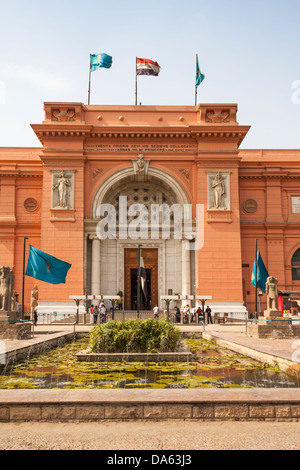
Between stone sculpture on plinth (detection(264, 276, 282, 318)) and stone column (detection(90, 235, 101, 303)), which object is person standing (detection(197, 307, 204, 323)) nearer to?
stone column (detection(90, 235, 101, 303))

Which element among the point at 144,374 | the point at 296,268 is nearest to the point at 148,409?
the point at 144,374

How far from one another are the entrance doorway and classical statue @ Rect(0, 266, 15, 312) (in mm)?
14883

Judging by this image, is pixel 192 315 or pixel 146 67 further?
pixel 146 67

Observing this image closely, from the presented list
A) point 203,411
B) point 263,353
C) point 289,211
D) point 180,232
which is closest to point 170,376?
point 263,353

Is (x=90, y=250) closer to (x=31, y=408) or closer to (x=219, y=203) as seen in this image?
(x=219, y=203)

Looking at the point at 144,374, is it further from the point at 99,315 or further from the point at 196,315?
the point at 196,315

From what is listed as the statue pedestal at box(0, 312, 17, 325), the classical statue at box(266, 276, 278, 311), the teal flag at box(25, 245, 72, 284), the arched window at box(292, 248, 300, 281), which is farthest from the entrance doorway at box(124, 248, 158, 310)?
the statue pedestal at box(0, 312, 17, 325)

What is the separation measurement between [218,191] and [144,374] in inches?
851

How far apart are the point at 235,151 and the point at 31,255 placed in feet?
52.7

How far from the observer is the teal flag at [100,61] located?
32.8 m

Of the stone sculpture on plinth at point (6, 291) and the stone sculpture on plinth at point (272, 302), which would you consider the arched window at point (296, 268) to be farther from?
the stone sculpture on plinth at point (6, 291)

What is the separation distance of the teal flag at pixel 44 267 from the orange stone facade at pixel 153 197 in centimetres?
782

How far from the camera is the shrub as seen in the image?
11.2m

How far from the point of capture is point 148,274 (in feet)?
104
